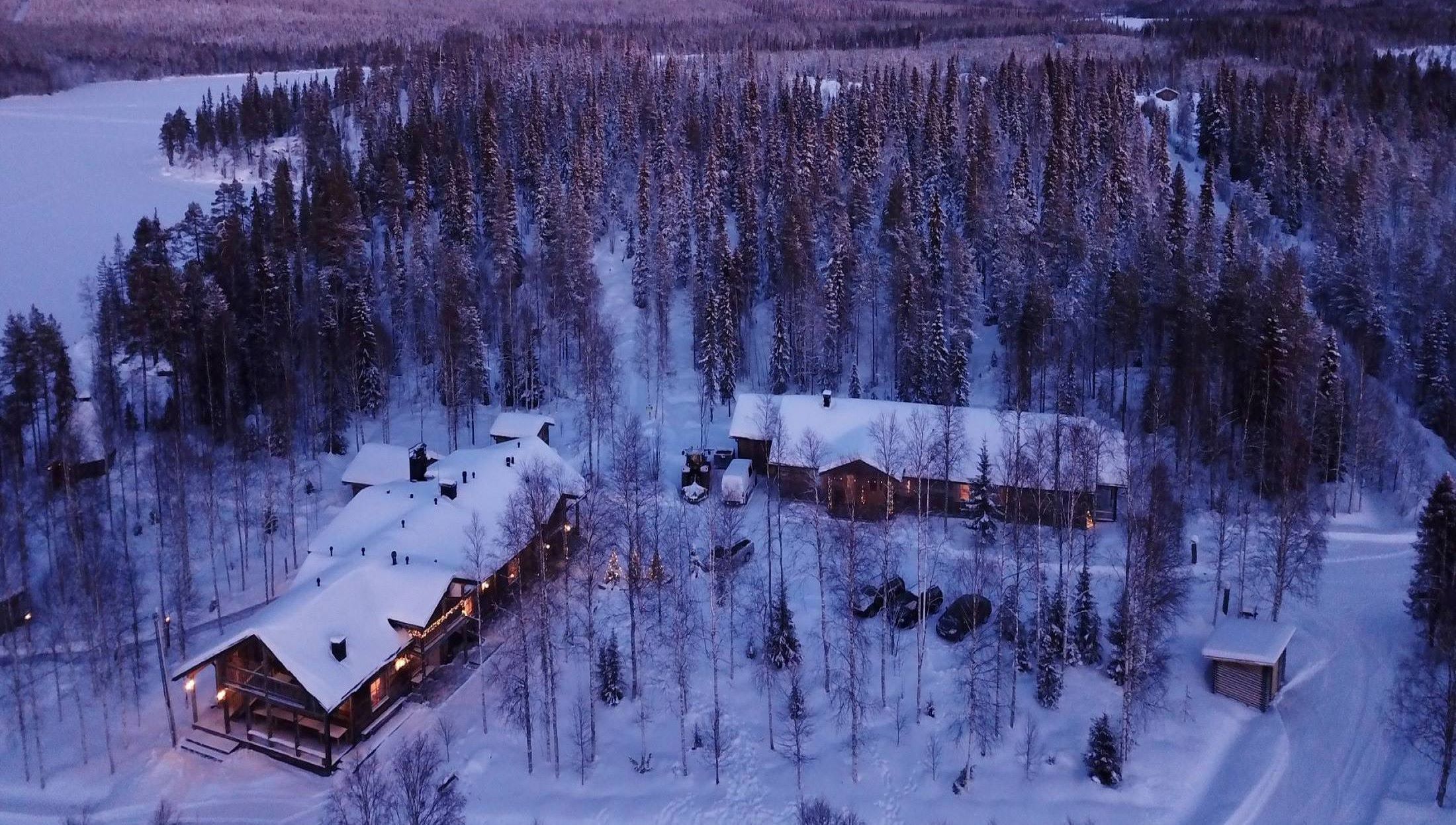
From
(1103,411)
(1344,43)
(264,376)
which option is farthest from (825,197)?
(1344,43)

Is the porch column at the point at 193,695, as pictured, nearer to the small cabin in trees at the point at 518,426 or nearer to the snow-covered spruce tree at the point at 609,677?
the snow-covered spruce tree at the point at 609,677

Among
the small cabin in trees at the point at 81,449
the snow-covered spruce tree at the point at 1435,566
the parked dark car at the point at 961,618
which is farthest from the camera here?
the small cabin in trees at the point at 81,449

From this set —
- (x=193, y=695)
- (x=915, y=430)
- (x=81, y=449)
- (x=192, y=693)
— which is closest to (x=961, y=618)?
(x=915, y=430)

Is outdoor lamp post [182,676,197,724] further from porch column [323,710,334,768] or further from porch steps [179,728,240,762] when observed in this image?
porch column [323,710,334,768]

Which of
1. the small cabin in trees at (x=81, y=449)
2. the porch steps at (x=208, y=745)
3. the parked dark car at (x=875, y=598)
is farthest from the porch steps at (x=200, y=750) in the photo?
the parked dark car at (x=875, y=598)

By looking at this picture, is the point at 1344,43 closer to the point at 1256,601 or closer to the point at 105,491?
the point at 1256,601
